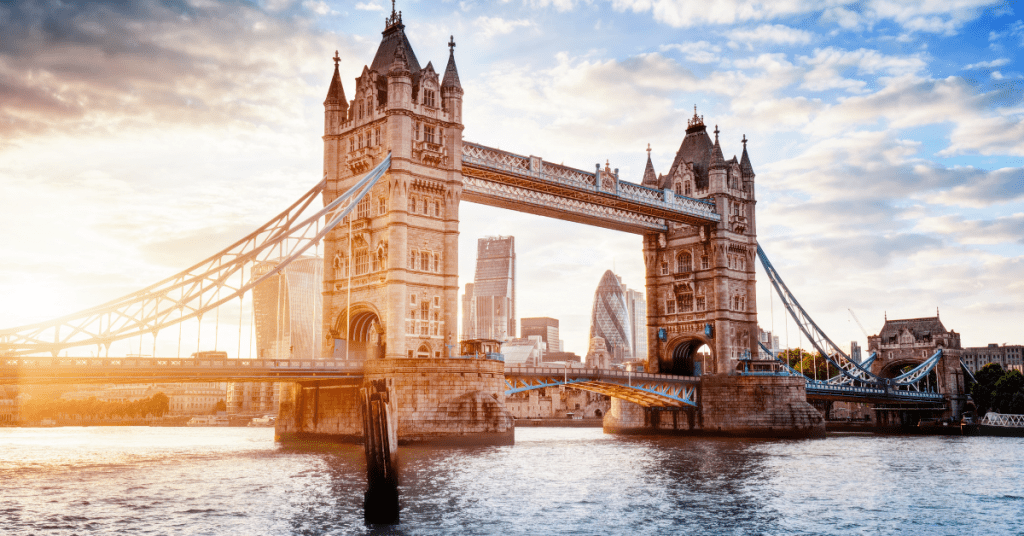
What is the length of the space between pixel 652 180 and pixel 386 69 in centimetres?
3851

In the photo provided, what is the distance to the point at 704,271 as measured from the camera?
85812mm

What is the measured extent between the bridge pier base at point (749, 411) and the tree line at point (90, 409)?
121 m

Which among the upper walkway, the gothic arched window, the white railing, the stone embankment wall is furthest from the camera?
the white railing

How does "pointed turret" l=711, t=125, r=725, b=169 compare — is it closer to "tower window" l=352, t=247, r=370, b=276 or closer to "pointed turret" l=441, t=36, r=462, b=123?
"pointed turret" l=441, t=36, r=462, b=123

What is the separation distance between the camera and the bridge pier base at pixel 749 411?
78.2 metres

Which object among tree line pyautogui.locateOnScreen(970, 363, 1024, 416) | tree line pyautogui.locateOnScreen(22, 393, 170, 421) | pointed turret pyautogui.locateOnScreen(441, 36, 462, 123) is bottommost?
tree line pyautogui.locateOnScreen(22, 393, 170, 421)

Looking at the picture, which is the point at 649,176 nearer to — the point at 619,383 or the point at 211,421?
the point at 619,383

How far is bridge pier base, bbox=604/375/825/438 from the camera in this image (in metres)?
78.2

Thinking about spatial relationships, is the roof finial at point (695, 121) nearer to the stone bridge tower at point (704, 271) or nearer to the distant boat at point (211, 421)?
the stone bridge tower at point (704, 271)

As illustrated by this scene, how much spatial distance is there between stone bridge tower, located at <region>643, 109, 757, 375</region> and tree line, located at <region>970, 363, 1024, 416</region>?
140 feet

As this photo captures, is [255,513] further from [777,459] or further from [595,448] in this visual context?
[595,448]

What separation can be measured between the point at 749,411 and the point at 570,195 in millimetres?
26392

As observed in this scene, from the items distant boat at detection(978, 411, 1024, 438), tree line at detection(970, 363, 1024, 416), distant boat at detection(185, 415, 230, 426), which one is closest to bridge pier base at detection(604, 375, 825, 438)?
distant boat at detection(978, 411, 1024, 438)

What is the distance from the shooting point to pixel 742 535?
26219 mm
